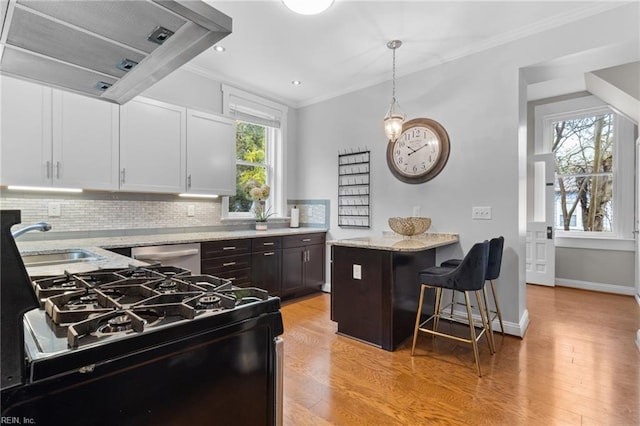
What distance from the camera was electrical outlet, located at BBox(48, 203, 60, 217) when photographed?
2.73 meters

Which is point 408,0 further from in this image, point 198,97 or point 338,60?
point 198,97

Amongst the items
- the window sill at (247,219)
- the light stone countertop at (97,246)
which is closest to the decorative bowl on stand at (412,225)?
the light stone countertop at (97,246)

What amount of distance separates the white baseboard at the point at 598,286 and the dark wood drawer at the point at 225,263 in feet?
15.4

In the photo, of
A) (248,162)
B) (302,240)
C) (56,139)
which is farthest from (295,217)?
(56,139)

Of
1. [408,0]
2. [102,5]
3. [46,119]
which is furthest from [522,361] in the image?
[46,119]

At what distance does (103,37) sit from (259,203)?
3325 mm

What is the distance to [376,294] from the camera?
2.75 m

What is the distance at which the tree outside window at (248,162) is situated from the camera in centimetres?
437

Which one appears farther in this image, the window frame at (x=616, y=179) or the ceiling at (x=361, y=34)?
the window frame at (x=616, y=179)

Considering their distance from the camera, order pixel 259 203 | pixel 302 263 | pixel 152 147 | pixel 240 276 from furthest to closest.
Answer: pixel 259 203 → pixel 302 263 → pixel 240 276 → pixel 152 147

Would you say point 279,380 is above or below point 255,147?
below

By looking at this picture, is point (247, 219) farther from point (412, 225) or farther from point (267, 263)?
point (412, 225)

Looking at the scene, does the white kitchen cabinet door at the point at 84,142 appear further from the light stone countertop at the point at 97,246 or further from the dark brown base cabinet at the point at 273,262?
the dark brown base cabinet at the point at 273,262

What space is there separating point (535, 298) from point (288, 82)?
4.35 m
